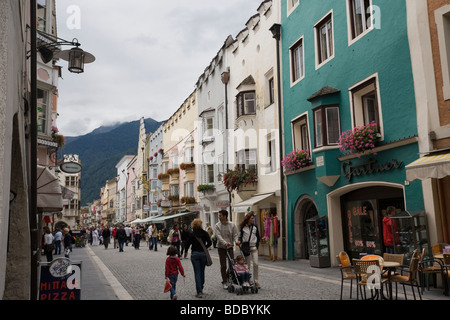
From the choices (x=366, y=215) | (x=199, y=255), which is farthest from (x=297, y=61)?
(x=199, y=255)

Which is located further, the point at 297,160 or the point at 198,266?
the point at 297,160

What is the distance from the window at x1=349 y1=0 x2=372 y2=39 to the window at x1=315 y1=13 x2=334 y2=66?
1334 millimetres

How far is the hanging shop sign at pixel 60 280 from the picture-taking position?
21.2ft

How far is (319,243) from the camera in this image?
599 inches

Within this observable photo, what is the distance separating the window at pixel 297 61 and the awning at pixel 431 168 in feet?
30.7

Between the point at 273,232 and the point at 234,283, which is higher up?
the point at 273,232

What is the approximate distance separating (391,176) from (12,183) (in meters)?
10.5

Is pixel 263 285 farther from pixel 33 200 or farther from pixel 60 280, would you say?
pixel 33 200

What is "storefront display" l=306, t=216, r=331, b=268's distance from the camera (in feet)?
49.6

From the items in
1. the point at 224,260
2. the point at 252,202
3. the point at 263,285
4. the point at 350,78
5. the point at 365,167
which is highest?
the point at 350,78

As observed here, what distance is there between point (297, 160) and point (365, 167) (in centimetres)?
403

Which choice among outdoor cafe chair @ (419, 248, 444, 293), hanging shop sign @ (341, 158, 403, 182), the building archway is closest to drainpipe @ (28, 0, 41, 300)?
outdoor cafe chair @ (419, 248, 444, 293)

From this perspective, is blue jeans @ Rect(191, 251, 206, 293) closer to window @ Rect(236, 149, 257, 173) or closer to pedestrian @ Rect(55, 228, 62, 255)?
window @ Rect(236, 149, 257, 173)

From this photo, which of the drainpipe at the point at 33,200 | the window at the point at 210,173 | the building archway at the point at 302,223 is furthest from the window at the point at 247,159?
the drainpipe at the point at 33,200
